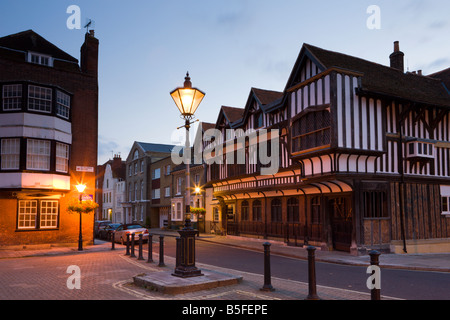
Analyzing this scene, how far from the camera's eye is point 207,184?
3167cm

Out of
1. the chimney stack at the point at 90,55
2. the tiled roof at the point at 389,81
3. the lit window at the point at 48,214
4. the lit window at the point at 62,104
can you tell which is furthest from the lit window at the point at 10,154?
the tiled roof at the point at 389,81

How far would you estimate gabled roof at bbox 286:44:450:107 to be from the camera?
58.6 feet

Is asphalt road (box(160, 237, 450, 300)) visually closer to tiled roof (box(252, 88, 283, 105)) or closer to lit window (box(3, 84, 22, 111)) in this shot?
tiled roof (box(252, 88, 283, 105))

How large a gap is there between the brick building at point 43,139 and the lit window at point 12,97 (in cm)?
4

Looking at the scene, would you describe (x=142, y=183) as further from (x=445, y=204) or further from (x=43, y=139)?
(x=445, y=204)

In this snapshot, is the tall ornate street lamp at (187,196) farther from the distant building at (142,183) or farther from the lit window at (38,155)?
the distant building at (142,183)

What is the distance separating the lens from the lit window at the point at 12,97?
66.5 feet

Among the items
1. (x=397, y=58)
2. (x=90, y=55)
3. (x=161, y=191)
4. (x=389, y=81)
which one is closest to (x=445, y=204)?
(x=389, y=81)

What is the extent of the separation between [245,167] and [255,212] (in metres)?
3.08

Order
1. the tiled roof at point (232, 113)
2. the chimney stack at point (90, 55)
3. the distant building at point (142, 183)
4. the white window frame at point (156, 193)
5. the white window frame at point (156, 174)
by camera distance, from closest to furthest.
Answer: the chimney stack at point (90, 55)
the tiled roof at point (232, 113)
the white window frame at point (156, 193)
the white window frame at point (156, 174)
the distant building at point (142, 183)

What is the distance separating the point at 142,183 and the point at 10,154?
29.2 m
